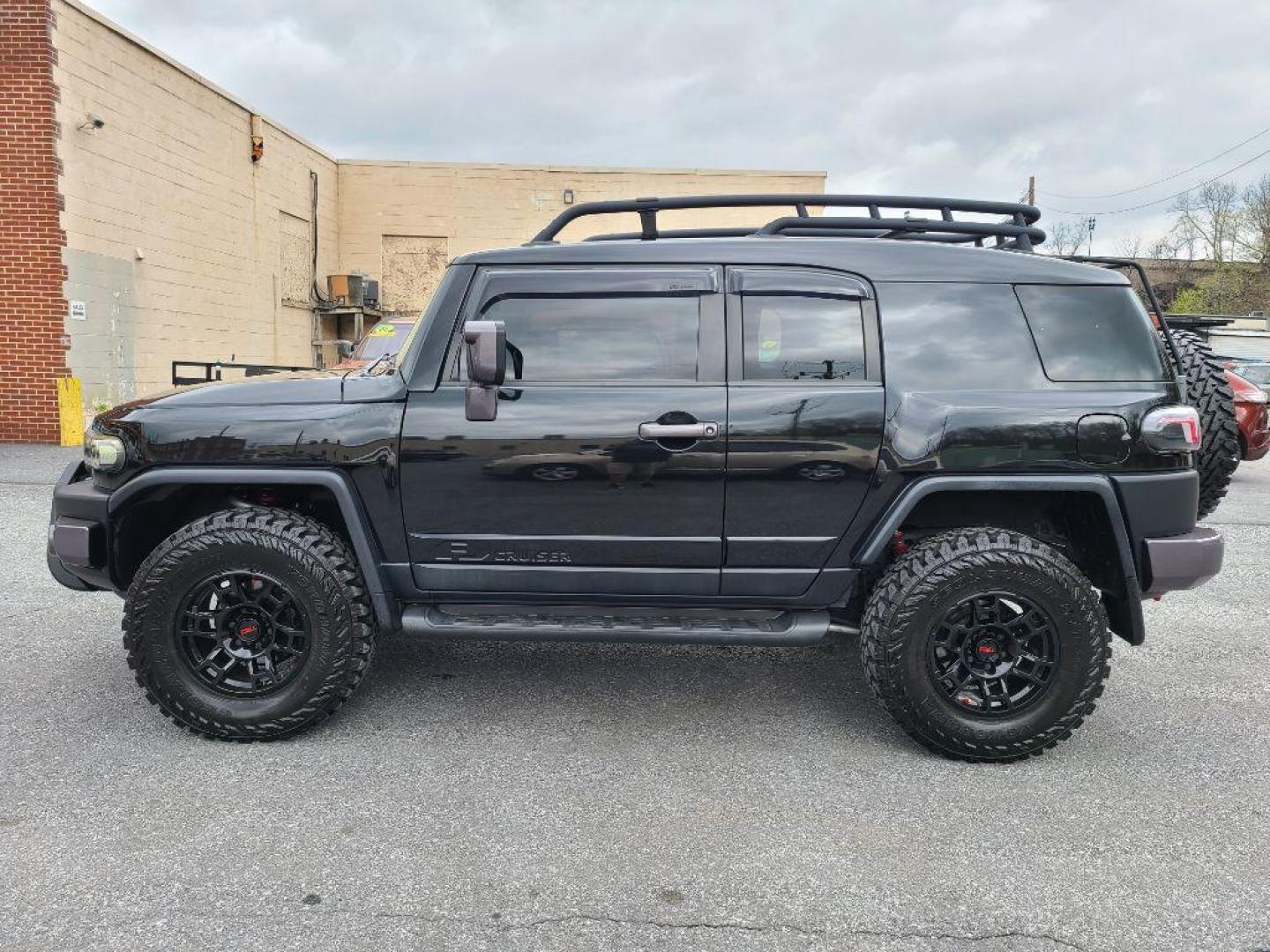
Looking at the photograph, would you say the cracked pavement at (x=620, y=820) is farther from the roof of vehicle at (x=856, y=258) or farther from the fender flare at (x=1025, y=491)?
the roof of vehicle at (x=856, y=258)

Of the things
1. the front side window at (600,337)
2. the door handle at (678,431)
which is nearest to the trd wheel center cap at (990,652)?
the door handle at (678,431)

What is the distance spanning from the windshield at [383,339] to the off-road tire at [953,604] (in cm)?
592

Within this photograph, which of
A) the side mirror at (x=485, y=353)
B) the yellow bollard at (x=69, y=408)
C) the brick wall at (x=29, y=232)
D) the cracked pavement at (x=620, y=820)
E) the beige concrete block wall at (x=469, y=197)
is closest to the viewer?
the cracked pavement at (x=620, y=820)

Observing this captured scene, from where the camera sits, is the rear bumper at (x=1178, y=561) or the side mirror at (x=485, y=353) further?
→ the rear bumper at (x=1178, y=561)

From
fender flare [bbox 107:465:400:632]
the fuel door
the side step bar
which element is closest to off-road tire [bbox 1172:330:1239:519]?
the fuel door

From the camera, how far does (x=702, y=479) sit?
124 inches

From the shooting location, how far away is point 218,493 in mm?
3471

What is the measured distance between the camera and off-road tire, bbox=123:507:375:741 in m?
3.15

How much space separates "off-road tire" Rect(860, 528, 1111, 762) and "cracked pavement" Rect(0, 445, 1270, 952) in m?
0.13

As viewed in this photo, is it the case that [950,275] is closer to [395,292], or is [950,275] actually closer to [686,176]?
[686,176]

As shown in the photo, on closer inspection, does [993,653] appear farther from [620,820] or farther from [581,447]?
[581,447]

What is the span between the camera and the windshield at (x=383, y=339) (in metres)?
7.98

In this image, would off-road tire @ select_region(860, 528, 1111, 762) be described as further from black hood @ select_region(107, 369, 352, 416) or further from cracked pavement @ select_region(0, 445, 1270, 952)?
black hood @ select_region(107, 369, 352, 416)

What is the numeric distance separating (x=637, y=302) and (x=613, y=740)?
167 cm
